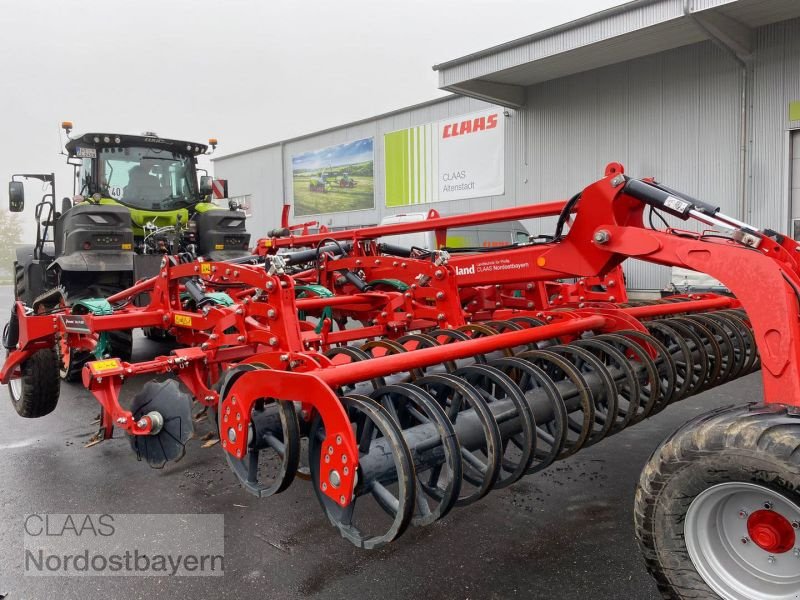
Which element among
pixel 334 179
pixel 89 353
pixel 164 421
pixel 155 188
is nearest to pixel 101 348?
pixel 164 421

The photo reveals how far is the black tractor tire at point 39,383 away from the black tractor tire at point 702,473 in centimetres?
436

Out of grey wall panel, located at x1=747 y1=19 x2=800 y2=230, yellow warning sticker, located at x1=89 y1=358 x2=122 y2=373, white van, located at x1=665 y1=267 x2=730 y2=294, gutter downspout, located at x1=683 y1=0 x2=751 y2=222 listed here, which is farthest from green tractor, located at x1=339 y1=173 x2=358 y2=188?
yellow warning sticker, located at x1=89 y1=358 x2=122 y2=373

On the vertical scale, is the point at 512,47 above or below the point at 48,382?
above

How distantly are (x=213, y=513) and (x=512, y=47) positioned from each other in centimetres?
1194

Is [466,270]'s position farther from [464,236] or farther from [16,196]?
[464,236]

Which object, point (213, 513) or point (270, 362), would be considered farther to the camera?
point (213, 513)

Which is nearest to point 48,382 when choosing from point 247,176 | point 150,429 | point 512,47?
point 150,429

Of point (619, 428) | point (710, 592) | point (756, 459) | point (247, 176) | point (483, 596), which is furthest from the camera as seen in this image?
point (247, 176)

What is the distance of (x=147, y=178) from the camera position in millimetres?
7742

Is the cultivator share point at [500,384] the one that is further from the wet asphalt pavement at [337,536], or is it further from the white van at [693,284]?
the white van at [693,284]

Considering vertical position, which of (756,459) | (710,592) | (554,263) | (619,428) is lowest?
(710,592)

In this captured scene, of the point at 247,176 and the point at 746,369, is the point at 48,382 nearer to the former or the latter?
the point at 746,369

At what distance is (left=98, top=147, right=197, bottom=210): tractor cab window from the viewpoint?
295 inches

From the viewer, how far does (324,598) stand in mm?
2637
